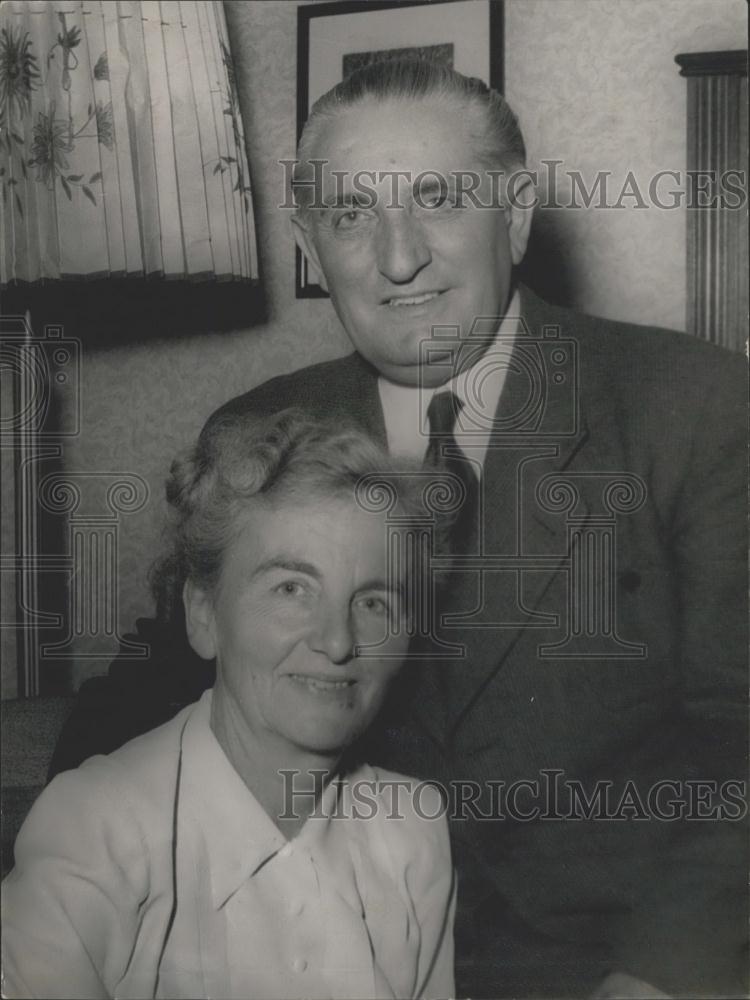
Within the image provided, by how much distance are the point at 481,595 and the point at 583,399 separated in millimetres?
234

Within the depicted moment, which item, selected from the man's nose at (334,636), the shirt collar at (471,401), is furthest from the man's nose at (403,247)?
the man's nose at (334,636)

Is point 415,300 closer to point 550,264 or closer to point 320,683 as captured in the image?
point 550,264

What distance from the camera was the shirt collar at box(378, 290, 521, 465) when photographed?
3.44 feet

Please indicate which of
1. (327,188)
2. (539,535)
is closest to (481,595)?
(539,535)

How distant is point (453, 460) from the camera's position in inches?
41.2

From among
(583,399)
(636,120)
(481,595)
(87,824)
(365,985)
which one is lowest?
(365,985)

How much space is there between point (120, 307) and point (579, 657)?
63 cm

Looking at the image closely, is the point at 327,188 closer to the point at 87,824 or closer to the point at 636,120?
the point at 636,120

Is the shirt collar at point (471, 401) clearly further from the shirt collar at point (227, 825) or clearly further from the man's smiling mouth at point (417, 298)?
the shirt collar at point (227, 825)

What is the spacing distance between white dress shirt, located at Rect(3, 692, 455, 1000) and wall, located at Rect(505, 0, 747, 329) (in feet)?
1.89

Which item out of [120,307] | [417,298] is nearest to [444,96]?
[417,298]

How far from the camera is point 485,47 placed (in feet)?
3.47

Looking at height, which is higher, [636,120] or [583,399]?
[636,120]

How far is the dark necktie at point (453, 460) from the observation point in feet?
3.42
